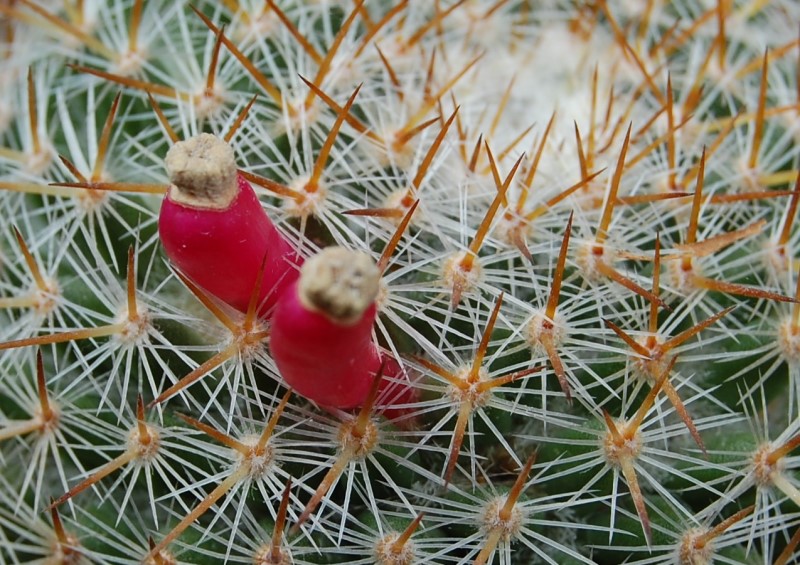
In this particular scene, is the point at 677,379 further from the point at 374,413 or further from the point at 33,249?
the point at 33,249

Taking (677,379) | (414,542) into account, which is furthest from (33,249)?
(677,379)

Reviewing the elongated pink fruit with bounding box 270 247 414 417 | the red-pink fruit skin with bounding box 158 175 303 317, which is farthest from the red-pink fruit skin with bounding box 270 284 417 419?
the red-pink fruit skin with bounding box 158 175 303 317

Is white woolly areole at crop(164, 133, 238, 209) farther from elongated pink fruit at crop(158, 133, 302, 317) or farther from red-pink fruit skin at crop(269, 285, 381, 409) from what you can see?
red-pink fruit skin at crop(269, 285, 381, 409)

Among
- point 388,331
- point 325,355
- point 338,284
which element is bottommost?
point 388,331

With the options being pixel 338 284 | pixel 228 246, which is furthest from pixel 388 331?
pixel 338 284

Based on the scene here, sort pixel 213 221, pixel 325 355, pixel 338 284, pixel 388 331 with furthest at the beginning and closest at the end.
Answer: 1. pixel 388 331
2. pixel 213 221
3. pixel 325 355
4. pixel 338 284

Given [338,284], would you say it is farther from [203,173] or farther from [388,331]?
[388,331]

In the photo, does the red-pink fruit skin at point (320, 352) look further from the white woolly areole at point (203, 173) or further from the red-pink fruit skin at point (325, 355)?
the white woolly areole at point (203, 173)
